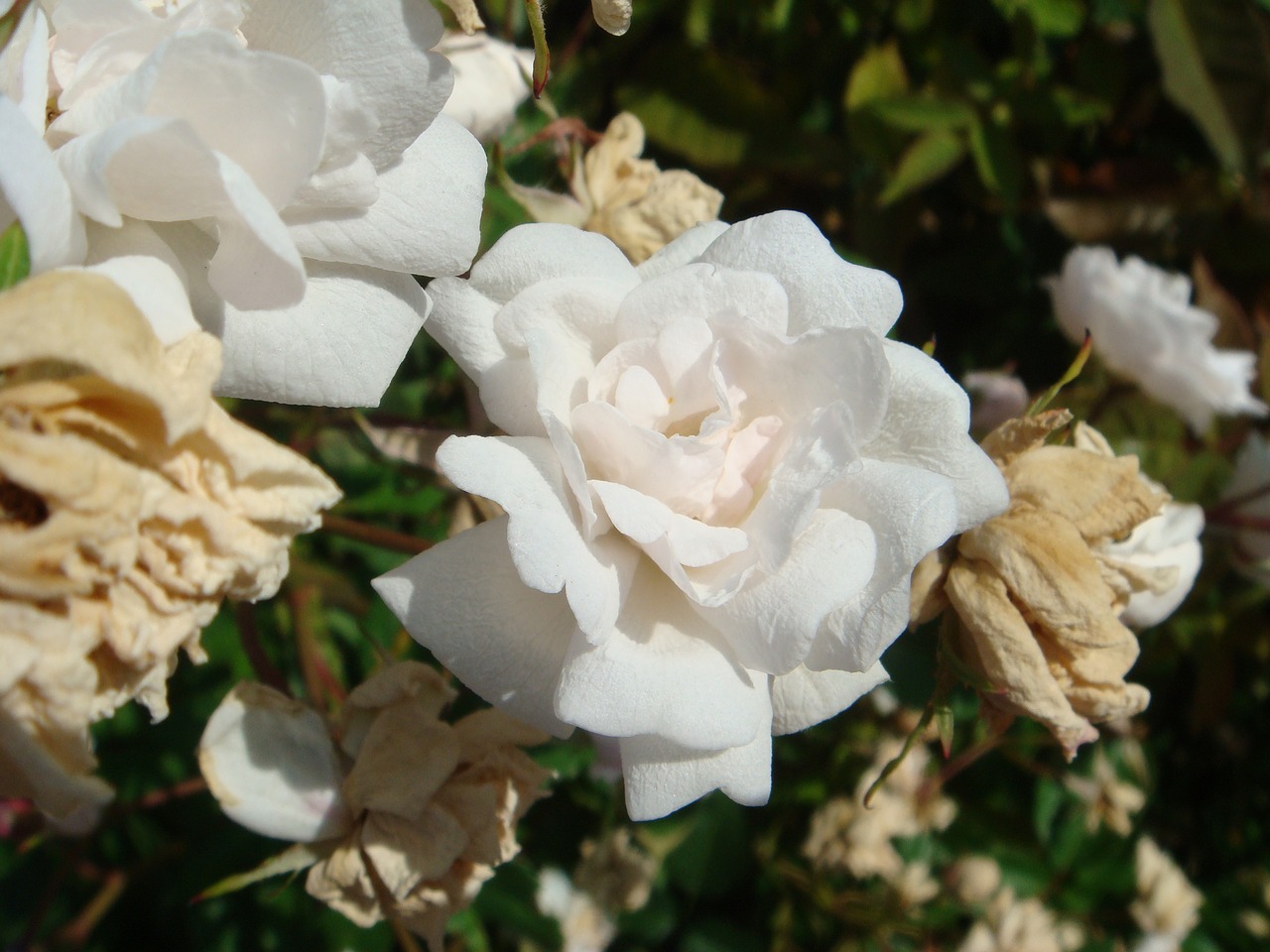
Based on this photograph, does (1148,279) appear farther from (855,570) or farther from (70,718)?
(70,718)

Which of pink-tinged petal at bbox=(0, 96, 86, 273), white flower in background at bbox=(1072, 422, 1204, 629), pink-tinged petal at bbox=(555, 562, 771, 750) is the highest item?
pink-tinged petal at bbox=(0, 96, 86, 273)

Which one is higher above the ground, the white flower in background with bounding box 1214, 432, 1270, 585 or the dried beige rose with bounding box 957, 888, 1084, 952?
the white flower in background with bounding box 1214, 432, 1270, 585

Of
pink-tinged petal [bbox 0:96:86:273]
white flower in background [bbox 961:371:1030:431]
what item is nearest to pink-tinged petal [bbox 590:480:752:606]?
pink-tinged petal [bbox 0:96:86:273]

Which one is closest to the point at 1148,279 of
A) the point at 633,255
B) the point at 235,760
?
the point at 633,255

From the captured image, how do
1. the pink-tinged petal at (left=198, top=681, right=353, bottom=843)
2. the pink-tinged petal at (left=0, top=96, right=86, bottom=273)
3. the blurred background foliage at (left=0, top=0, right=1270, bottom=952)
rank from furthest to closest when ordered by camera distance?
the blurred background foliage at (left=0, top=0, right=1270, bottom=952) < the pink-tinged petal at (left=198, top=681, right=353, bottom=843) < the pink-tinged petal at (left=0, top=96, right=86, bottom=273)

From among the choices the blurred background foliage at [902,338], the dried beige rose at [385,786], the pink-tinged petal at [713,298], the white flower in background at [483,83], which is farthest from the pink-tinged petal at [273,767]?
the white flower in background at [483,83]

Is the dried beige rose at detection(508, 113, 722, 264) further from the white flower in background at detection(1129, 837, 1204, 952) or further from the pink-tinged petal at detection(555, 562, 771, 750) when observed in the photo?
the white flower in background at detection(1129, 837, 1204, 952)
